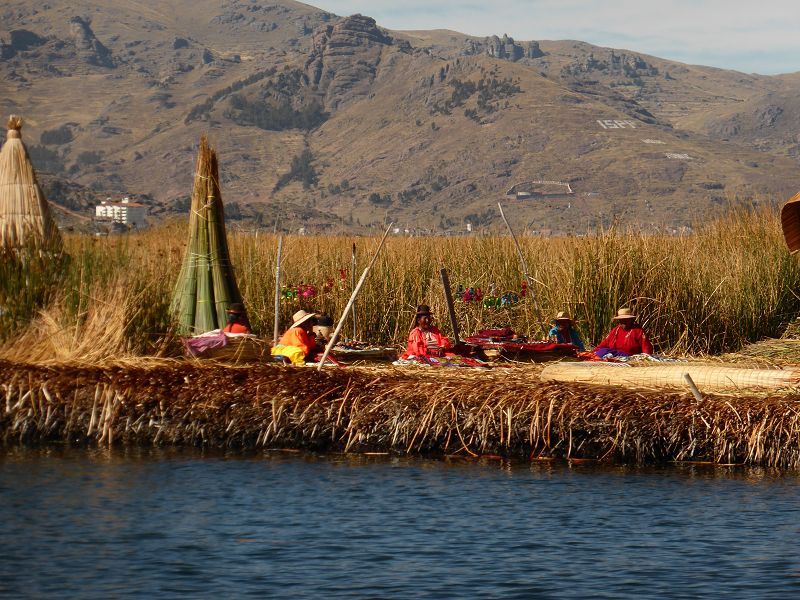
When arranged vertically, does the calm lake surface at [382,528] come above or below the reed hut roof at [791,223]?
below

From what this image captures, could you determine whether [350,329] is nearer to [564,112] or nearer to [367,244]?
[367,244]

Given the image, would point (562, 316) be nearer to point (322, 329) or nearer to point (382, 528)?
point (322, 329)

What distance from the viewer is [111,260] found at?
13.9m

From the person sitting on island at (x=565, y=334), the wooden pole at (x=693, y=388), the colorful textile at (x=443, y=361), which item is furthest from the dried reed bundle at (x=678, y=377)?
the person sitting on island at (x=565, y=334)

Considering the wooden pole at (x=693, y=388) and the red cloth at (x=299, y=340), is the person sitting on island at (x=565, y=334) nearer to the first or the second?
the red cloth at (x=299, y=340)

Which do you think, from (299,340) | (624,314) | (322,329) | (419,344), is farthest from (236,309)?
(624,314)

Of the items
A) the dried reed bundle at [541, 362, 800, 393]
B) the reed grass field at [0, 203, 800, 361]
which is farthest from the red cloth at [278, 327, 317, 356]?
the dried reed bundle at [541, 362, 800, 393]

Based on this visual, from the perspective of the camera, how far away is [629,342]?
13461mm

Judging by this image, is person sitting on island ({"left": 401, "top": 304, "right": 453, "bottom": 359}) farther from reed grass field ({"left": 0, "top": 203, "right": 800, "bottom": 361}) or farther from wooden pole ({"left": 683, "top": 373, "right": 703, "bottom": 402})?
wooden pole ({"left": 683, "top": 373, "right": 703, "bottom": 402})

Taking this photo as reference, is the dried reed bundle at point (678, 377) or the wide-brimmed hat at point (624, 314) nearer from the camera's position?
the dried reed bundle at point (678, 377)

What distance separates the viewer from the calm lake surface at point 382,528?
779cm

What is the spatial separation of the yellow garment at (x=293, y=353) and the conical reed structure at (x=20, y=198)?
2852mm

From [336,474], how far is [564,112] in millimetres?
164043

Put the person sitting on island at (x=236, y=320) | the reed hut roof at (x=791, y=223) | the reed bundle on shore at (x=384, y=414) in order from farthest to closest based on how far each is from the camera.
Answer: the person sitting on island at (x=236, y=320) → the reed hut roof at (x=791, y=223) → the reed bundle on shore at (x=384, y=414)
